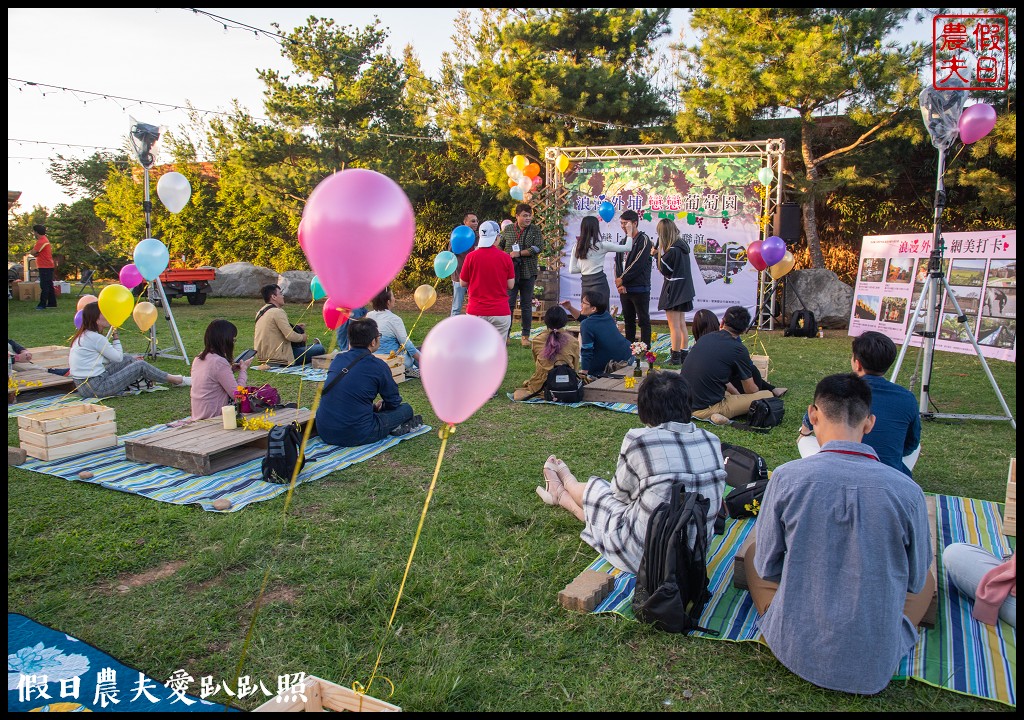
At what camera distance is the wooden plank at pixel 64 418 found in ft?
17.0

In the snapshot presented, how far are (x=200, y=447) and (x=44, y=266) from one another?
40.4 feet

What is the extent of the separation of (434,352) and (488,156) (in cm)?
1343

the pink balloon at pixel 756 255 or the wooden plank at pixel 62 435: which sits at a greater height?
the pink balloon at pixel 756 255

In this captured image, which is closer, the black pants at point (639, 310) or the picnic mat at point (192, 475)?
the picnic mat at point (192, 475)

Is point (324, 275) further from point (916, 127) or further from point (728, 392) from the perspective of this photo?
point (916, 127)

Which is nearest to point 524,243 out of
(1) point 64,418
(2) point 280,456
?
(2) point 280,456

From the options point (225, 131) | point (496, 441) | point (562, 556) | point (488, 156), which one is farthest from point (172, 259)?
point (562, 556)

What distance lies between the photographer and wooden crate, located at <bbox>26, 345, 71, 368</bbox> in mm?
8297

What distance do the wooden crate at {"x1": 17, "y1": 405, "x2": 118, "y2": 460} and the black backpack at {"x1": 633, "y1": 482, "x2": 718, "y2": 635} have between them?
4548 mm

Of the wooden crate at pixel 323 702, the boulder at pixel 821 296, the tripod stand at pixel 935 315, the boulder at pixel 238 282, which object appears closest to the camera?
the wooden crate at pixel 323 702

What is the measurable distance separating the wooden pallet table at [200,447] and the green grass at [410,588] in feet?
1.65

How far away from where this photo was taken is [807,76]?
11.3 metres

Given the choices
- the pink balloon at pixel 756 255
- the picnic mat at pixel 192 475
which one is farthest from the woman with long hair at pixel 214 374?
the pink balloon at pixel 756 255

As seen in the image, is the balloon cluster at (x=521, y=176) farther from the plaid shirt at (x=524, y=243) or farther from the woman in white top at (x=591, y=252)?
the woman in white top at (x=591, y=252)
